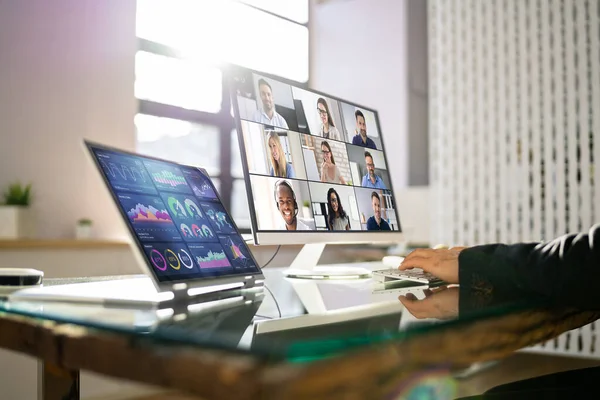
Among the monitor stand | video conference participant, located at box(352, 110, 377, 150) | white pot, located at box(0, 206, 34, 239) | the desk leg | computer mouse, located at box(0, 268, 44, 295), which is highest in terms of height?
video conference participant, located at box(352, 110, 377, 150)

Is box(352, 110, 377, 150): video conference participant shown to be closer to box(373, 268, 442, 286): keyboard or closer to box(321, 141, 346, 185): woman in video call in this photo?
box(321, 141, 346, 185): woman in video call

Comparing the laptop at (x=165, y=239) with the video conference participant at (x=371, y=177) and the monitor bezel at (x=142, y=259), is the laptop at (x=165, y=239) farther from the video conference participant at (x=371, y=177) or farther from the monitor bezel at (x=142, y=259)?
the video conference participant at (x=371, y=177)

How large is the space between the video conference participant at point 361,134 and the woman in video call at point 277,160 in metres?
0.31

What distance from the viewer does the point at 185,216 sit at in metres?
1.02

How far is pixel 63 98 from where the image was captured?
3.21 metres

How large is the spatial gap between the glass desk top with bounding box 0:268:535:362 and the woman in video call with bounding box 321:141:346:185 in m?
0.48

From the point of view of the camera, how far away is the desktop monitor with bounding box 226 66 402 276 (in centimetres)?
132

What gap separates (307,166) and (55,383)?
2.32ft

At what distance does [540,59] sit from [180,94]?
7.64 feet

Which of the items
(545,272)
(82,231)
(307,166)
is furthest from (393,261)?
(82,231)

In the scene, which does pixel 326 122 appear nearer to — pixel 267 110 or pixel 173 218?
pixel 267 110

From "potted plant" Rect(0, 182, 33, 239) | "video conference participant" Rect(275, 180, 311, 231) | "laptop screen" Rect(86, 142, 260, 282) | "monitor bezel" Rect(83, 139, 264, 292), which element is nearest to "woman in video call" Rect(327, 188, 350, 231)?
"video conference participant" Rect(275, 180, 311, 231)

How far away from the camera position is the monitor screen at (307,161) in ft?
4.33

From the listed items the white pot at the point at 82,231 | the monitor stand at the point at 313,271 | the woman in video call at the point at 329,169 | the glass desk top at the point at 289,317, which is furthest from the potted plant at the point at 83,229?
the glass desk top at the point at 289,317
